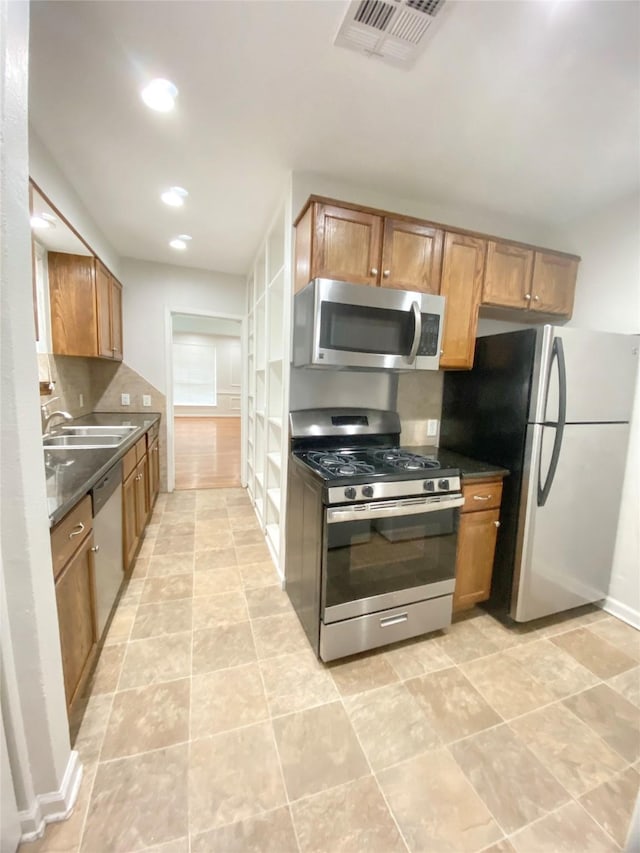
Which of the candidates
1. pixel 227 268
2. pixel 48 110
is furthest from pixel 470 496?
pixel 227 268

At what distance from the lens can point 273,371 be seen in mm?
2621

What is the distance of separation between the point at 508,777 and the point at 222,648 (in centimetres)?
132

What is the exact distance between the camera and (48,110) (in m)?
1.58

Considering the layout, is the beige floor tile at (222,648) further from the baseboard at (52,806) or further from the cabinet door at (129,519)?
the cabinet door at (129,519)

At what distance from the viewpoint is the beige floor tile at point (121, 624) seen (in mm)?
1773

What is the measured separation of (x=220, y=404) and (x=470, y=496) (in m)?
8.79

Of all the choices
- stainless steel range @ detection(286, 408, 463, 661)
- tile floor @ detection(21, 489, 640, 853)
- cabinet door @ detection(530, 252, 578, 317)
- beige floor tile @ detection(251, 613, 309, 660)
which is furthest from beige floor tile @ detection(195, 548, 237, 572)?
cabinet door @ detection(530, 252, 578, 317)

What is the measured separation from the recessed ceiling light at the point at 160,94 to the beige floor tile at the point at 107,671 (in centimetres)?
263

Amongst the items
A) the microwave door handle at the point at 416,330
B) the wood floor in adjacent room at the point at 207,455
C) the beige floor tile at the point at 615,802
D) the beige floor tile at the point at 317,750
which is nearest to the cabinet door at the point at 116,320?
the wood floor in adjacent room at the point at 207,455

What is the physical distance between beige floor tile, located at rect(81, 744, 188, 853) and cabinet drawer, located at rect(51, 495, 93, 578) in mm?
739

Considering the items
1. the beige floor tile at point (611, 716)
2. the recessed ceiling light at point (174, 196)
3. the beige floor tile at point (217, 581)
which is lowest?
the beige floor tile at point (611, 716)

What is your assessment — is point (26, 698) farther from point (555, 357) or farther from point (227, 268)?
point (227, 268)

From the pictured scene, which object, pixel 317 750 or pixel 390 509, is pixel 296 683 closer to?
pixel 317 750

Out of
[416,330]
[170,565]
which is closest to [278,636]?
[170,565]
